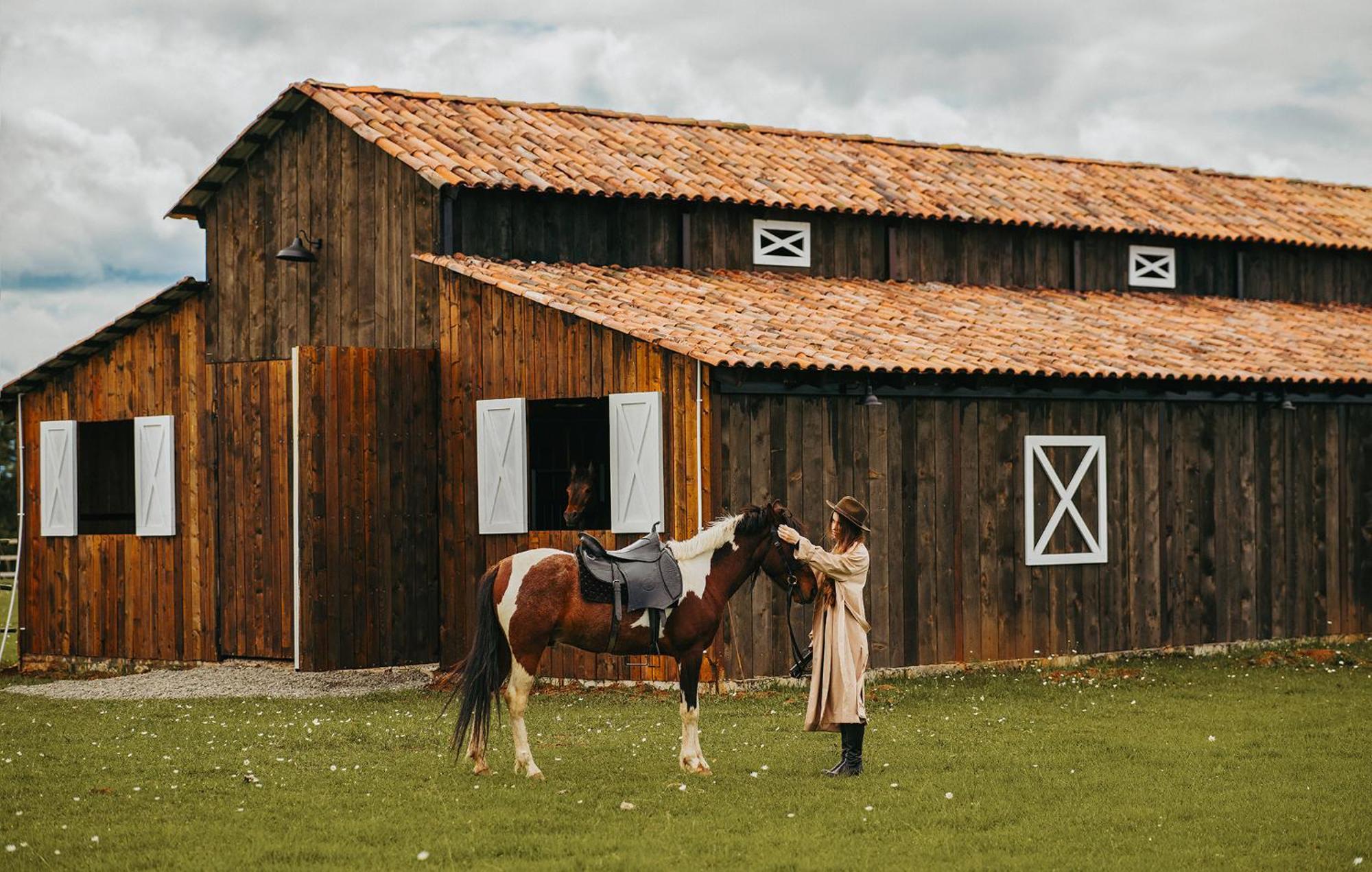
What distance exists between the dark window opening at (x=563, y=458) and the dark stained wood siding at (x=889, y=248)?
1.95 metres

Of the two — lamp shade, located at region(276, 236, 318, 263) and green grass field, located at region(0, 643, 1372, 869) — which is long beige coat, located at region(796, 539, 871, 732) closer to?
green grass field, located at region(0, 643, 1372, 869)

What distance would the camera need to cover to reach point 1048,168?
1018 inches

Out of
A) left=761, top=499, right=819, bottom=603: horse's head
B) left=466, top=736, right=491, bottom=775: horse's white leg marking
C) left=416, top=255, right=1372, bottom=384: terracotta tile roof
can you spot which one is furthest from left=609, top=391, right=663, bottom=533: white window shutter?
left=466, top=736, right=491, bottom=775: horse's white leg marking

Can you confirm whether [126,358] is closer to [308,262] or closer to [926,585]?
[308,262]

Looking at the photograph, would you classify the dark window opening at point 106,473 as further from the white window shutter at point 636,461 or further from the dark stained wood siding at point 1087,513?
the dark stained wood siding at point 1087,513

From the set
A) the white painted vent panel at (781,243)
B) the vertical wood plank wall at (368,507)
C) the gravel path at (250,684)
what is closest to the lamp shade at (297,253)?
the vertical wood plank wall at (368,507)

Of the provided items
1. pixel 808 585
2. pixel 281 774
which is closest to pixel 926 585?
pixel 808 585

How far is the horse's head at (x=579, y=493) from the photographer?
1816cm

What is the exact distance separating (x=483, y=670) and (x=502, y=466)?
6.76 meters

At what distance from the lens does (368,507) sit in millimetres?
18188

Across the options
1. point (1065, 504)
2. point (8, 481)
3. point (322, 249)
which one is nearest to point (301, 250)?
point (322, 249)

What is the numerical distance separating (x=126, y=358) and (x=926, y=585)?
32.0 ft

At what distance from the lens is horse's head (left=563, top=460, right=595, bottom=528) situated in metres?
18.2

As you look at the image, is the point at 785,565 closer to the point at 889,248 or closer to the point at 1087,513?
the point at 1087,513
